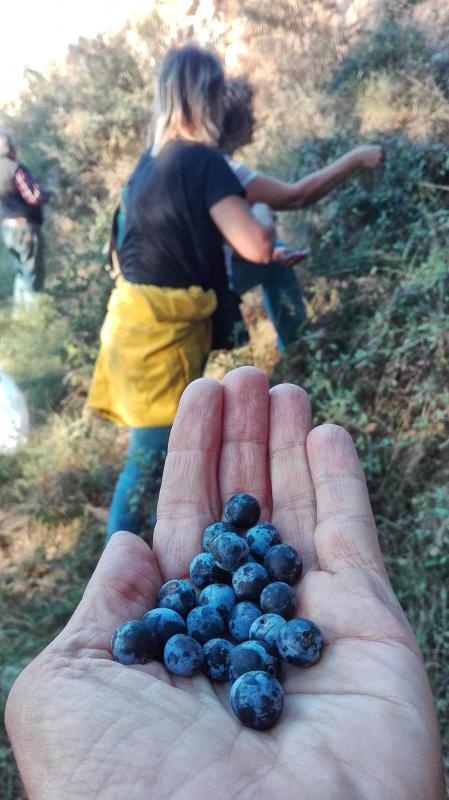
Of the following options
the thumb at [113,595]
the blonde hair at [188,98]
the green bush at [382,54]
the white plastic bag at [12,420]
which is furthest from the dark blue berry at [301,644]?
the green bush at [382,54]

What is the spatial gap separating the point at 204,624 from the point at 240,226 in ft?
4.70

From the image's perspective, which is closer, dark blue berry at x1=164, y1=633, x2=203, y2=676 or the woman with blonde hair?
dark blue berry at x1=164, y1=633, x2=203, y2=676

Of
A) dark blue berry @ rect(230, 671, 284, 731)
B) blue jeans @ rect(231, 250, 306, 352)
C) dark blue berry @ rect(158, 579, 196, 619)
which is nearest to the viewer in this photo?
dark blue berry @ rect(230, 671, 284, 731)

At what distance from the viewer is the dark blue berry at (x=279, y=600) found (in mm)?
1398

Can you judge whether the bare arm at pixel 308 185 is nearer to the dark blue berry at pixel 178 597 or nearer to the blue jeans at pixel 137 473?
the blue jeans at pixel 137 473

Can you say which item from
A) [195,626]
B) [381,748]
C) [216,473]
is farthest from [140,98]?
[381,748]

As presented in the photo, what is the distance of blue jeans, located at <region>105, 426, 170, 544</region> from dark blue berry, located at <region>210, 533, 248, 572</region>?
1070mm

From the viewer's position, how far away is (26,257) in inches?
219

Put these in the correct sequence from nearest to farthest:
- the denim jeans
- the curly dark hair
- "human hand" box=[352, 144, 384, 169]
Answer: "human hand" box=[352, 144, 384, 169] < the denim jeans < the curly dark hair

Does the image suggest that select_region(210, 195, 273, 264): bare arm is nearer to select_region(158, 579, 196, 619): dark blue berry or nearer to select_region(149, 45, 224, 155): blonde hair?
select_region(149, 45, 224, 155): blonde hair

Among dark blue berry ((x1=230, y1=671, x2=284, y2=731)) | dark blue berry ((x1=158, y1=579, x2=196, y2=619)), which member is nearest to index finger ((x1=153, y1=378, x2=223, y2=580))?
dark blue berry ((x1=158, y1=579, x2=196, y2=619))

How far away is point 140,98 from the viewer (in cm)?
652

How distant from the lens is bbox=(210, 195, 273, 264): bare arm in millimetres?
2295

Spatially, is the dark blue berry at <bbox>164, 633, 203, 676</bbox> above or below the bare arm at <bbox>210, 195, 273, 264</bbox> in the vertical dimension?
below
